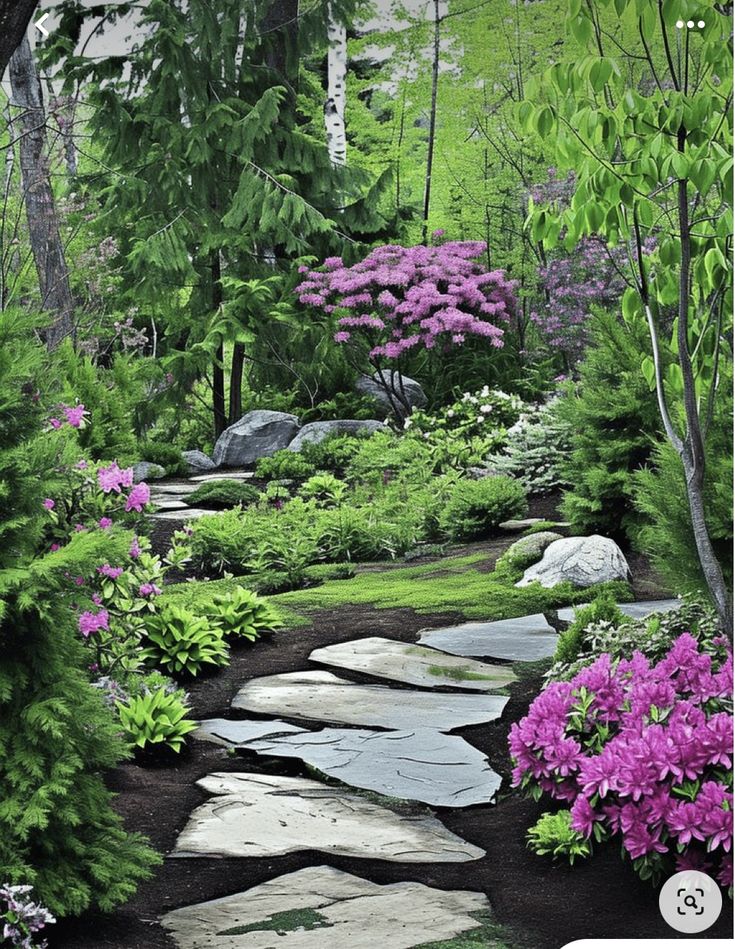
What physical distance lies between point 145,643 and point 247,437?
0.73 metres

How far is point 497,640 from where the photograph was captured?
2754 mm

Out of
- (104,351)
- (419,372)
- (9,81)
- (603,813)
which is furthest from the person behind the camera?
(104,351)

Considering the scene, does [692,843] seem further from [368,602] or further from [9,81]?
[9,81]

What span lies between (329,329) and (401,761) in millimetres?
1337

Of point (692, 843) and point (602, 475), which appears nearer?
point (692, 843)

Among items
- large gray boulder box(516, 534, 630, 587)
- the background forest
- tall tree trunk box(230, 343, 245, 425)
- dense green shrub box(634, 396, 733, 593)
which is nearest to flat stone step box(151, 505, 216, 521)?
the background forest

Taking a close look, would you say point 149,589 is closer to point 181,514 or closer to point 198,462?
point 198,462

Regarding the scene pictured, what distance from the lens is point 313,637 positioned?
120 inches

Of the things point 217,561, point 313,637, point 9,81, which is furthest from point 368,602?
point 9,81

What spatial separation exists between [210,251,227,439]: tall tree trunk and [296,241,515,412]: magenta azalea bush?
0.26 meters

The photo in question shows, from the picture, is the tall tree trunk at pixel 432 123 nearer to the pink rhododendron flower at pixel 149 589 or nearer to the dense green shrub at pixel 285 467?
the dense green shrub at pixel 285 467

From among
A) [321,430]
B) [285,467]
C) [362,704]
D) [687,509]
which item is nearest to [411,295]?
[321,430]

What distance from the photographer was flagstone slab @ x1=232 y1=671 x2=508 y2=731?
8.35 feet

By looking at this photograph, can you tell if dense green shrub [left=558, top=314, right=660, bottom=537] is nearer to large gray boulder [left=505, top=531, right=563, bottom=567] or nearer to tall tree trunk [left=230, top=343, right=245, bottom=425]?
large gray boulder [left=505, top=531, right=563, bottom=567]
